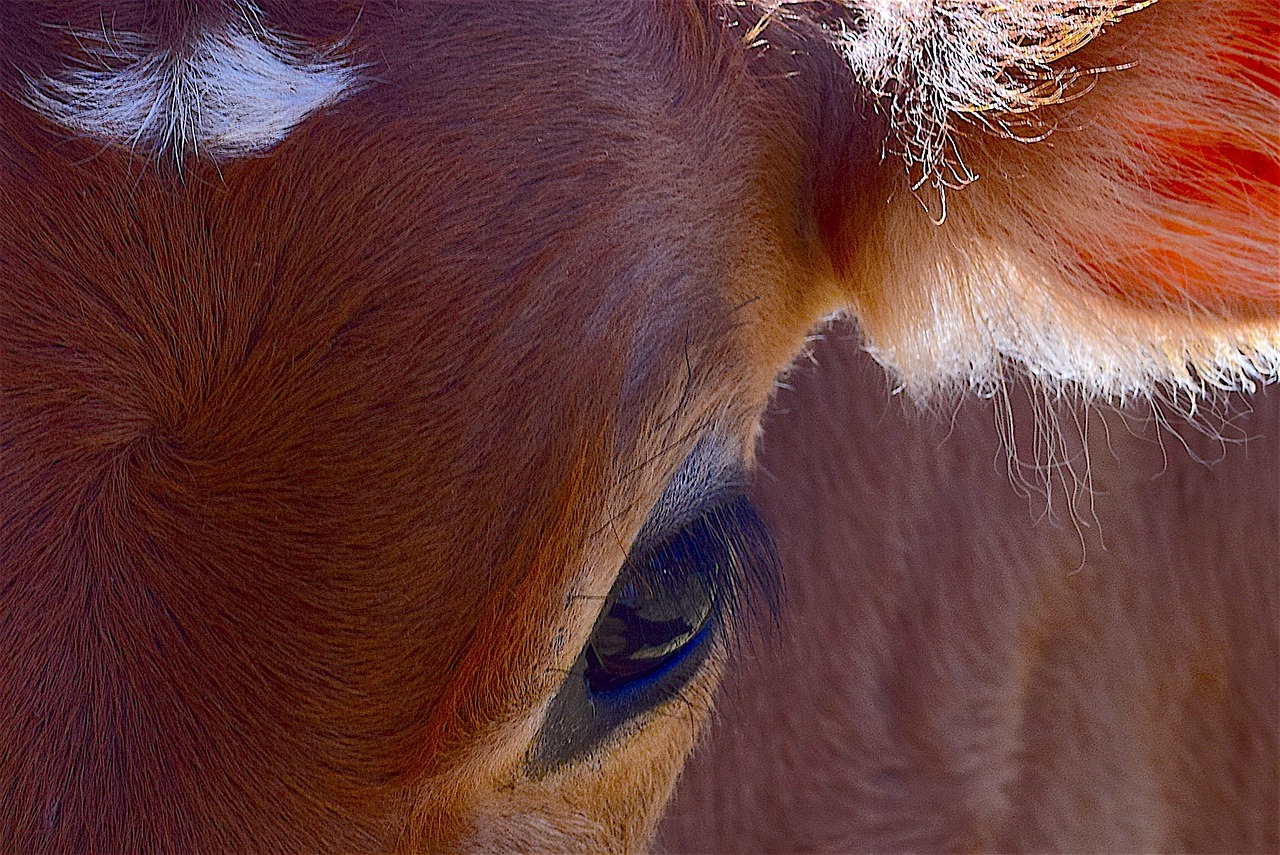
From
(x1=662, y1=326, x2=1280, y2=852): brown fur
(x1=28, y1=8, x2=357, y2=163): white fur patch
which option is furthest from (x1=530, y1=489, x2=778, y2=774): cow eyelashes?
(x1=662, y1=326, x2=1280, y2=852): brown fur

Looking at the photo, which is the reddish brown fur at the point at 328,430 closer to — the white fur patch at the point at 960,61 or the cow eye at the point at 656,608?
the cow eye at the point at 656,608

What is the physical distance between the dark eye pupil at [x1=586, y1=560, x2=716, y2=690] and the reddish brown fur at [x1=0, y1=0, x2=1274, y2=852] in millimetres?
45

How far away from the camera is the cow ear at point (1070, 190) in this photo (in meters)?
1.15

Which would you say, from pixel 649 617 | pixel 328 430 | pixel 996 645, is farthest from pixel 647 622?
pixel 996 645

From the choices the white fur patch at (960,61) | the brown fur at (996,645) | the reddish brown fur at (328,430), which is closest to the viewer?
the reddish brown fur at (328,430)

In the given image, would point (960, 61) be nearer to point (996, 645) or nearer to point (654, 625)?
point (654, 625)

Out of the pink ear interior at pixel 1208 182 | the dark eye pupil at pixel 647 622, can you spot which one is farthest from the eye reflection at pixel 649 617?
the pink ear interior at pixel 1208 182

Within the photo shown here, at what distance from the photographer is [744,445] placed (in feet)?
4.35

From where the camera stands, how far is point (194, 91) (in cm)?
103

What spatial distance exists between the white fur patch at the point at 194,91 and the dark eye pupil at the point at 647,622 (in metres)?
0.48

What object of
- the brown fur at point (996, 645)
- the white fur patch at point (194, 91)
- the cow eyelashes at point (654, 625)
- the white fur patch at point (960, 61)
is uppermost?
the white fur patch at point (194, 91)

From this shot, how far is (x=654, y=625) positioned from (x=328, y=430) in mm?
359

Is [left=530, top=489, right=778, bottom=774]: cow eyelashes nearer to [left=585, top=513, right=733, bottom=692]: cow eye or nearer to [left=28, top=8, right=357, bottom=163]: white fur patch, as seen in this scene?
[left=585, top=513, right=733, bottom=692]: cow eye

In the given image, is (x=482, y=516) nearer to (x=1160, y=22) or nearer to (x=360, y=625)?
(x=360, y=625)
